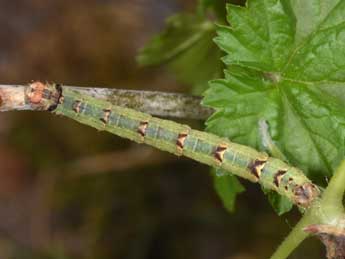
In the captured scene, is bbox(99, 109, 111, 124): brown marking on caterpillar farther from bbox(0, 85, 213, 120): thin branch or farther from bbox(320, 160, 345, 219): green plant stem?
bbox(320, 160, 345, 219): green plant stem

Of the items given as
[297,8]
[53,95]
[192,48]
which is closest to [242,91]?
[297,8]

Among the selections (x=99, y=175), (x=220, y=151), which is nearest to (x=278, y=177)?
(x=220, y=151)

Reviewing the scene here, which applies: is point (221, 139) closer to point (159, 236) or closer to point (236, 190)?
point (236, 190)

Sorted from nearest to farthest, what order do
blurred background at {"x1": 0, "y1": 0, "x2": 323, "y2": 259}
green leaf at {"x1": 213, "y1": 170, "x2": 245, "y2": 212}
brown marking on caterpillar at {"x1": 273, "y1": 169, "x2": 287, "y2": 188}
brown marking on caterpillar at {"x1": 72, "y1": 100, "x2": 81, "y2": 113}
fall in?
brown marking on caterpillar at {"x1": 273, "y1": 169, "x2": 287, "y2": 188}
brown marking on caterpillar at {"x1": 72, "y1": 100, "x2": 81, "y2": 113}
green leaf at {"x1": 213, "y1": 170, "x2": 245, "y2": 212}
blurred background at {"x1": 0, "y1": 0, "x2": 323, "y2": 259}

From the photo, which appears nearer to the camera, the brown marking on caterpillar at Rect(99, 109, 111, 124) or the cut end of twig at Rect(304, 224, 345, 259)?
the cut end of twig at Rect(304, 224, 345, 259)

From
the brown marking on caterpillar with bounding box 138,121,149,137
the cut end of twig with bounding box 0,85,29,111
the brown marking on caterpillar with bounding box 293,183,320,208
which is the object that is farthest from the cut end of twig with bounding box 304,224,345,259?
the cut end of twig with bounding box 0,85,29,111

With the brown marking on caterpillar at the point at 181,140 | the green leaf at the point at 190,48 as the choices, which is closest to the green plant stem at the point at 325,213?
the brown marking on caterpillar at the point at 181,140
